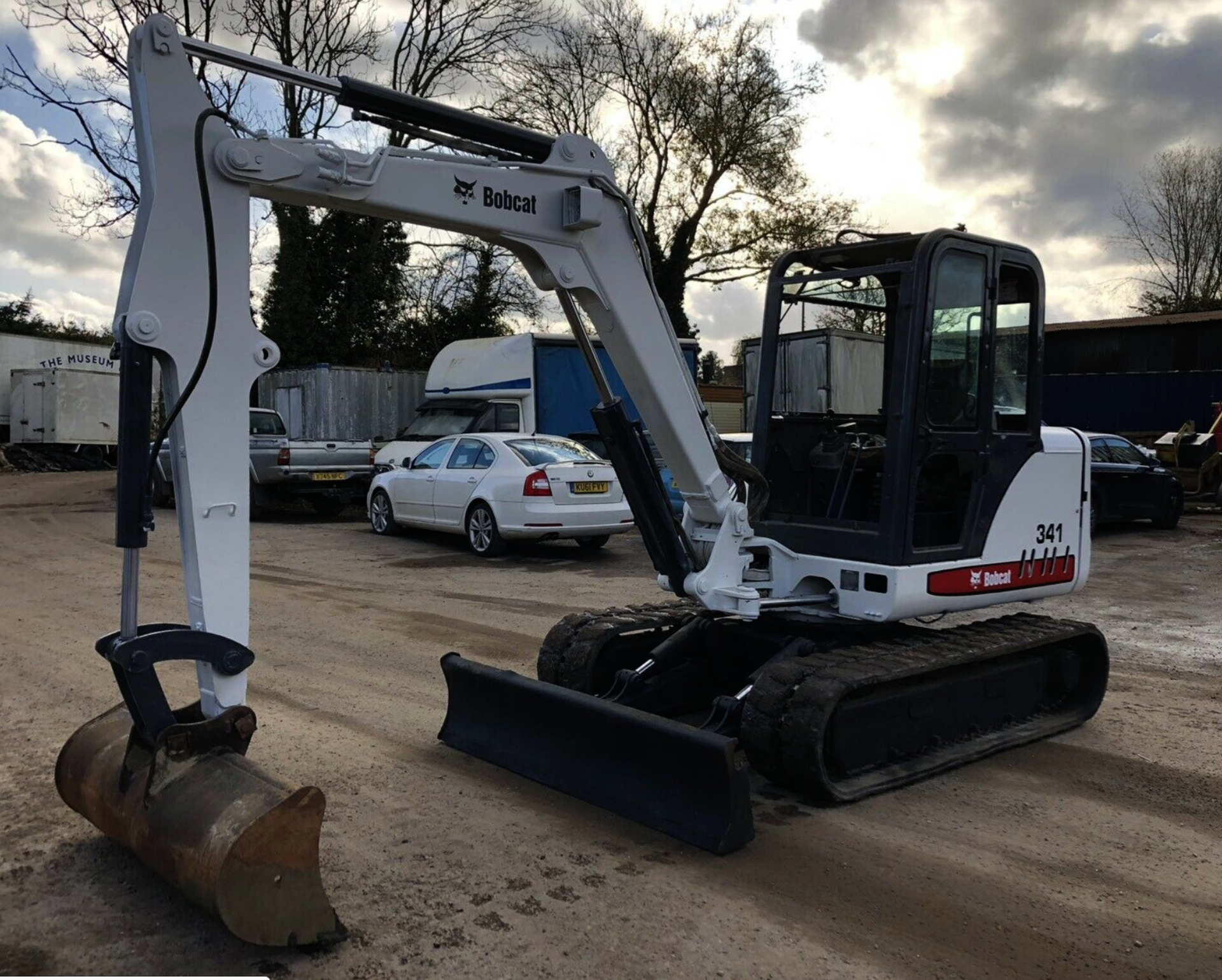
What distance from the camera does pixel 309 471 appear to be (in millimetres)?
17797

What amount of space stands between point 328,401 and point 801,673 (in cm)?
1867

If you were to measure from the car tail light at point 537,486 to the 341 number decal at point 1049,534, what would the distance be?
760 cm

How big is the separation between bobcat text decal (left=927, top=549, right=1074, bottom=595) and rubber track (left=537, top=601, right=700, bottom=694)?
1447mm

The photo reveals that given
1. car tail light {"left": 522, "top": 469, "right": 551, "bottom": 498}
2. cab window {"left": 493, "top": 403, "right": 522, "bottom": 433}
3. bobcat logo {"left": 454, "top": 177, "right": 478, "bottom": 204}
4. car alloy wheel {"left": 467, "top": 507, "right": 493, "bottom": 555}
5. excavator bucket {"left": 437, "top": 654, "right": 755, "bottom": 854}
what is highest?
bobcat logo {"left": 454, "top": 177, "right": 478, "bottom": 204}

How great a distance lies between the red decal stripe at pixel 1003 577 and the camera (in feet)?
19.0

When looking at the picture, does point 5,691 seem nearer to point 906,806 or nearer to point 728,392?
point 906,806

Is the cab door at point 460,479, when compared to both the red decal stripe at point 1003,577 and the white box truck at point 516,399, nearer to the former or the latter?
the white box truck at point 516,399

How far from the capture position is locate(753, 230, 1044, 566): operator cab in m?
5.59

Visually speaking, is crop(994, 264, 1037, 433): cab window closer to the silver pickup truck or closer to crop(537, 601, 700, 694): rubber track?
crop(537, 601, 700, 694): rubber track

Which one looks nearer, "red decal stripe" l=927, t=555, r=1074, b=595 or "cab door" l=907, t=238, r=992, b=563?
"cab door" l=907, t=238, r=992, b=563

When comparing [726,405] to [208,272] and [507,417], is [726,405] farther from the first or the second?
[208,272]

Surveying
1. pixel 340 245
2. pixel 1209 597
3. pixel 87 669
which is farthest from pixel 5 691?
pixel 340 245

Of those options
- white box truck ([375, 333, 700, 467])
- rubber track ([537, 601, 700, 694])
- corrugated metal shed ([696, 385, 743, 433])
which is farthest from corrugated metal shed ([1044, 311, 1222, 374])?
rubber track ([537, 601, 700, 694])

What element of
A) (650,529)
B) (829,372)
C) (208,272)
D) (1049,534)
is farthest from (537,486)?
(208,272)
